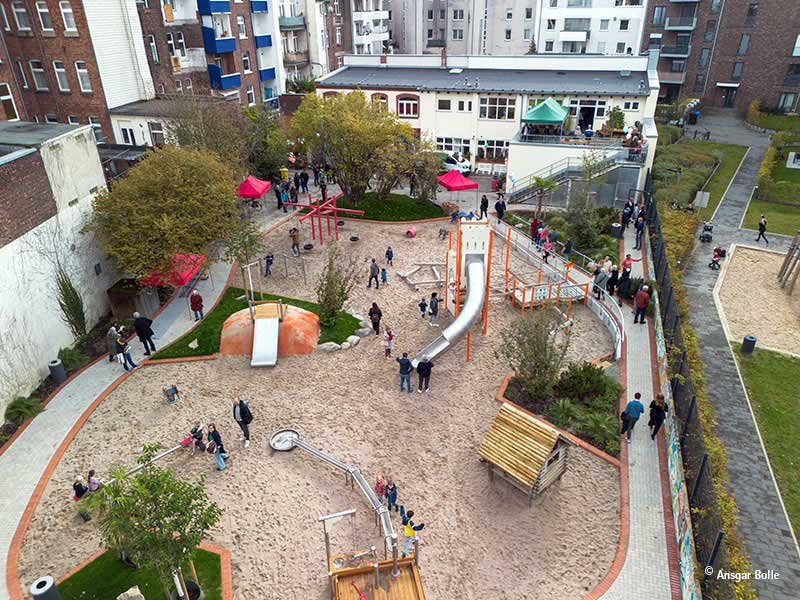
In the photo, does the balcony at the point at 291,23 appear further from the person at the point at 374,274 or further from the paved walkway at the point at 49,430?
the paved walkway at the point at 49,430

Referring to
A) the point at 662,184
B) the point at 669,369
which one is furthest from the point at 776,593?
the point at 662,184

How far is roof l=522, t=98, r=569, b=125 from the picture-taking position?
31.7 metres

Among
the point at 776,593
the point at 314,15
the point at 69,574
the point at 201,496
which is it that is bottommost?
the point at 776,593

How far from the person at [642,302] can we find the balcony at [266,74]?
35.7m

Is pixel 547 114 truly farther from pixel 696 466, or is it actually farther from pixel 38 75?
pixel 38 75

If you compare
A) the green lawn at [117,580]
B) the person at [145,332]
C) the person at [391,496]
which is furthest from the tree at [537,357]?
the person at [145,332]

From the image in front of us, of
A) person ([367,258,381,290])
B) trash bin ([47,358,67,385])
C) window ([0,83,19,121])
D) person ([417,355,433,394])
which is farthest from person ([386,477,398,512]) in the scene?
window ([0,83,19,121])

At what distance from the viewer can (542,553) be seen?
468 inches

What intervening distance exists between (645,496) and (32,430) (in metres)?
16.1

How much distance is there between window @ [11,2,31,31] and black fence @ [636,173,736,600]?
1334 inches

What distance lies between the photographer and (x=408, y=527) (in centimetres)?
1134

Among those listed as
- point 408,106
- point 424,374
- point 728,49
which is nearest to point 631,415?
point 424,374

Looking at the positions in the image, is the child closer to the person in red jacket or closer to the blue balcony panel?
the person in red jacket

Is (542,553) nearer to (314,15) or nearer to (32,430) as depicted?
(32,430)
